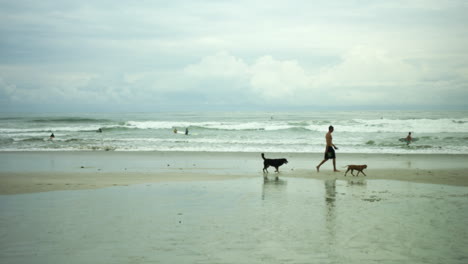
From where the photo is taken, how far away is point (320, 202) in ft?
27.9

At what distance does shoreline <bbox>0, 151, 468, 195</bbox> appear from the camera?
1170 cm

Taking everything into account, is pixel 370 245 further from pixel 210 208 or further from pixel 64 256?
pixel 64 256

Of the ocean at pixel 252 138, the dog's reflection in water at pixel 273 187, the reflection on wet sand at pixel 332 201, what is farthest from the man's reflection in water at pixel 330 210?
the ocean at pixel 252 138

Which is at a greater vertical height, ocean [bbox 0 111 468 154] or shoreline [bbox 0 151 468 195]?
ocean [bbox 0 111 468 154]

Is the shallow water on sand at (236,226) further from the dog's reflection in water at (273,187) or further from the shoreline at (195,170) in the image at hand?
the shoreline at (195,170)

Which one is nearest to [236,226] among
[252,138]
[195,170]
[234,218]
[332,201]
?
[234,218]

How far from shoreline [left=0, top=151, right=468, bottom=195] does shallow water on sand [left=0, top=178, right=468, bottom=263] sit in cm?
189

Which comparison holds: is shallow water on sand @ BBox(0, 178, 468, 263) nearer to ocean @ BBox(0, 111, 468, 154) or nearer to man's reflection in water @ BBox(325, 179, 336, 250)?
man's reflection in water @ BBox(325, 179, 336, 250)

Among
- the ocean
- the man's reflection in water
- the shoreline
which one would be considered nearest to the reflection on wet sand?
the man's reflection in water

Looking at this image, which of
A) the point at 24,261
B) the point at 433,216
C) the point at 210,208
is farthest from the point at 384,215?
the point at 24,261

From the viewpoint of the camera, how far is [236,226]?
6551mm

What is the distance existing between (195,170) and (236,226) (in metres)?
8.42

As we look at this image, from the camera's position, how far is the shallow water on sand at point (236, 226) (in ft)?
17.2

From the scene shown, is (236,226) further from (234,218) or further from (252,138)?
(252,138)
